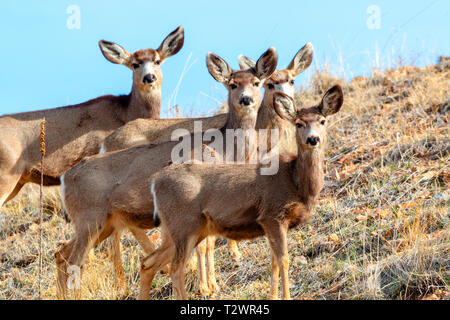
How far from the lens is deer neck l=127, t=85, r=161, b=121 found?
11430 millimetres

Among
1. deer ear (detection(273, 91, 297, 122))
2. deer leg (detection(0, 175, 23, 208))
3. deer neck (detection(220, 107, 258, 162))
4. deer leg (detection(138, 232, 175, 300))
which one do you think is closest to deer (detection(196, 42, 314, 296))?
deer neck (detection(220, 107, 258, 162))

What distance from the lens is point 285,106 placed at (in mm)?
8203

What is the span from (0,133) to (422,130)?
666 centimetres

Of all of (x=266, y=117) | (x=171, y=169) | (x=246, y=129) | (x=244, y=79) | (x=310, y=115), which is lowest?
(x=171, y=169)

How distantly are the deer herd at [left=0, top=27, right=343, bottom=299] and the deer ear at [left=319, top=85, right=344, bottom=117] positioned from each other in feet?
0.05

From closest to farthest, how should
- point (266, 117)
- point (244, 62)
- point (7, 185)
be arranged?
point (7, 185) < point (266, 117) < point (244, 62)

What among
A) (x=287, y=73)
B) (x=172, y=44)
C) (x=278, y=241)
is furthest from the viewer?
(x=172, y=44)

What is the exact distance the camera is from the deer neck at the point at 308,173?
7.81 metres

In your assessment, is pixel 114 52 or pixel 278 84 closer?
pixel 278 84

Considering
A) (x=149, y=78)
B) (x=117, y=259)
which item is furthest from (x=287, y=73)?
(x=117, y=259)

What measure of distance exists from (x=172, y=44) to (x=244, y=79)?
7.04 ft

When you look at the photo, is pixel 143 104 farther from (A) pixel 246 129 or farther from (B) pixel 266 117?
(A) pixel 246 129

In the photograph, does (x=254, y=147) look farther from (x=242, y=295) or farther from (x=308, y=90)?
(x=308, y=90)

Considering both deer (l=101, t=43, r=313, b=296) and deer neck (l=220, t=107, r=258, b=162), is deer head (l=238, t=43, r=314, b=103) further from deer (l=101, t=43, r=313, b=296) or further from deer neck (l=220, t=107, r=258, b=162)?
deer neck (l=220, t=107, r=258, b=162)
